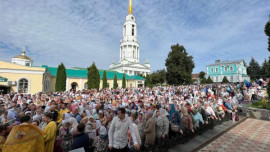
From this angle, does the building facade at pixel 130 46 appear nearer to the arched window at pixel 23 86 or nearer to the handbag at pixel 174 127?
the arched window at pixel 23 86

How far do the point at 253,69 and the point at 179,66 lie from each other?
112 feet

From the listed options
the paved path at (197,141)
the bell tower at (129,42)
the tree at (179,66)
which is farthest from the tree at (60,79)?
the bell tower at (129,42)

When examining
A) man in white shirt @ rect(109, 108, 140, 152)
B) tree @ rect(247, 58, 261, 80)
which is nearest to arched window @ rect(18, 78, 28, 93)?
man in white shirt @ rect(109, 108, 140, 152)

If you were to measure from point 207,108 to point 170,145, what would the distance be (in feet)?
12.3

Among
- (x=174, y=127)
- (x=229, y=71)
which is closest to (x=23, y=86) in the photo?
(x=174, y=127)

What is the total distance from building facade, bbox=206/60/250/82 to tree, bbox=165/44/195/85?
23.3m

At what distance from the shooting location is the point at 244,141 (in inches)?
218

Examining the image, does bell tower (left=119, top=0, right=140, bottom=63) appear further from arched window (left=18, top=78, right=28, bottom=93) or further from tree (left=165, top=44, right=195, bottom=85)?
arched window (left=18, top=78, right=28, bottom=93)

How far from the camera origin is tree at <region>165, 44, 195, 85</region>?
32.3m

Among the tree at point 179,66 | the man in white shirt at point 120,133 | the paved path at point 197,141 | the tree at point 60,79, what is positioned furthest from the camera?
the tree at point 179,66

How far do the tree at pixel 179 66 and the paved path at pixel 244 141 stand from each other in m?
25.6

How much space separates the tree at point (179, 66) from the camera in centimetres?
3231

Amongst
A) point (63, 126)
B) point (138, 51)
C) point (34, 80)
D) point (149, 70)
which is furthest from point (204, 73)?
point (63, 126)

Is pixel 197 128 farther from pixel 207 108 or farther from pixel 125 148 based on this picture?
pixel 125 148
